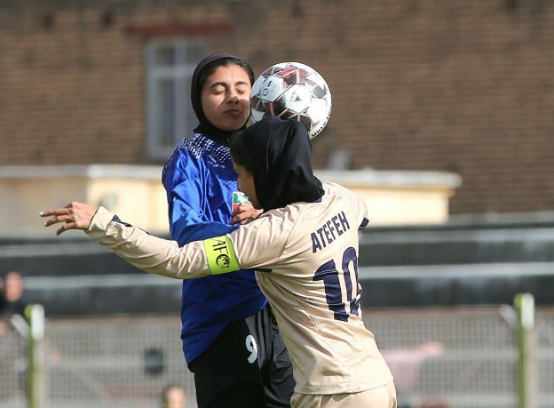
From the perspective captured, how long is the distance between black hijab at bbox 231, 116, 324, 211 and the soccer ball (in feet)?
1.71

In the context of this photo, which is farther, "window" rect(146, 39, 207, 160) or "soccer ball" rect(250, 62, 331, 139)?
"window" rect(146, 39, 207, 160)

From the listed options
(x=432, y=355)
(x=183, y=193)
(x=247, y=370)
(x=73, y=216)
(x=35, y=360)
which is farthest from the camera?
(x=35, y=360)

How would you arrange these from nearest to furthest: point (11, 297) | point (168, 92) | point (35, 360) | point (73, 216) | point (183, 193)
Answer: point (73, 216) < point (183, 193) < point (35, 360) < point (11, 297) < point (168, 92)

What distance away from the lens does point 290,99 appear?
538 centimetres

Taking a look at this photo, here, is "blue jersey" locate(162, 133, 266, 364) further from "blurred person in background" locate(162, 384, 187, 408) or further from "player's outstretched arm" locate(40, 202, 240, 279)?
"blurred person in background" locate(162, 384, 187, 408)

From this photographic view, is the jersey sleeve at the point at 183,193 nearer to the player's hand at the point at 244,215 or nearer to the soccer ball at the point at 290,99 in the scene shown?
the player's hand at the point at 244,215

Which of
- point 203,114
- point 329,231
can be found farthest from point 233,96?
point 329,231

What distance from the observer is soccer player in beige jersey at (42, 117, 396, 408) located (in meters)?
4.69

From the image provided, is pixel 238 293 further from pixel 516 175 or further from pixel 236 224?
pixel 516 175

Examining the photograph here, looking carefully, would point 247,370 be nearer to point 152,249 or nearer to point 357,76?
point 152,249

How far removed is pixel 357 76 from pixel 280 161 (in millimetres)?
16810

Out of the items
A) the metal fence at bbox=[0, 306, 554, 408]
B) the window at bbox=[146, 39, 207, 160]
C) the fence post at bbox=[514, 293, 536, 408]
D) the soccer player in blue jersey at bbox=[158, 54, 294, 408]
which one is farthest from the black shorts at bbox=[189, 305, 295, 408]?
the window at bbox=[146, 39, 207, 160]

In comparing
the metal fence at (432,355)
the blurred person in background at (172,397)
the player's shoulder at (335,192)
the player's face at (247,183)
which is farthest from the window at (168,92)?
the player's face at (247,183)

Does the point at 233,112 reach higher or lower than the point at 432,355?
higher
